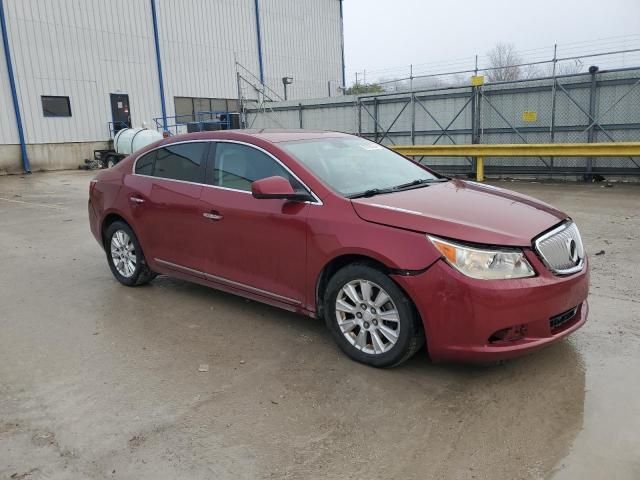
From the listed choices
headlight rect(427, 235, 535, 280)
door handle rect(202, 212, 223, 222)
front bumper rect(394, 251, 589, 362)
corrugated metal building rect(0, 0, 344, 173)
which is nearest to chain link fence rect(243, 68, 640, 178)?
front bumper rect(394, 251, 589, 362)

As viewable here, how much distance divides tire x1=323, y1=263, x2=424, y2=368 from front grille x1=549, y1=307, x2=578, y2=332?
82cm

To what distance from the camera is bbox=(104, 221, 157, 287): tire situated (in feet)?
18.3

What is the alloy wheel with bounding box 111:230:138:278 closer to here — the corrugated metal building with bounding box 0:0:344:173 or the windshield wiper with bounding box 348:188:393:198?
the windshield wiper with bounding box 348:188:393:198

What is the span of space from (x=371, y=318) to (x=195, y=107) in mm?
26703

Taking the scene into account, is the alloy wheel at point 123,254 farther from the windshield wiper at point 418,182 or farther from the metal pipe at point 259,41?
the metal pipe at point 259,41

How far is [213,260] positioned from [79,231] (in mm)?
5434

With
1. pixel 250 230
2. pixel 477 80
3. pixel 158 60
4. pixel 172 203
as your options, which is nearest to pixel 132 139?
pixel 158 60

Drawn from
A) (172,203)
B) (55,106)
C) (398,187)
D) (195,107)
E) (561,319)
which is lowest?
(561,319)

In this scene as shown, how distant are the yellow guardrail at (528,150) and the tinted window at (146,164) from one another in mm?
9943

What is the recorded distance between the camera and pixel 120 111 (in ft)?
83.0

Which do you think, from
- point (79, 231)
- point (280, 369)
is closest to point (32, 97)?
point (79, 231)

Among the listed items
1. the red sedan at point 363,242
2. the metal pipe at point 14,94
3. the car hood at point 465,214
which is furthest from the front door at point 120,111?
the car hood at point 465,214

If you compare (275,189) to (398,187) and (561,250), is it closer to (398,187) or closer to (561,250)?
(398,187)

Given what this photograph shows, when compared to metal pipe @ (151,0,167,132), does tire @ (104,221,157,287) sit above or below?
below
